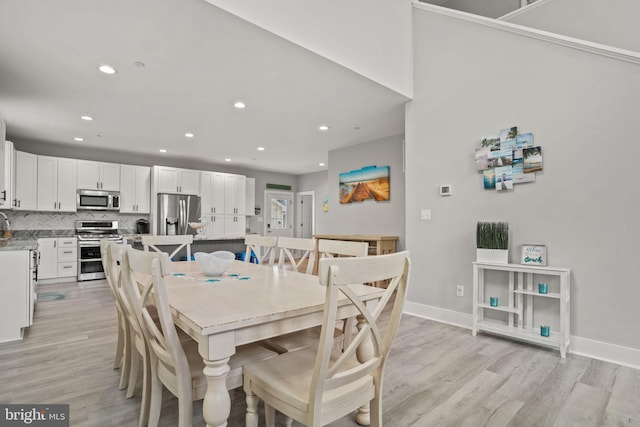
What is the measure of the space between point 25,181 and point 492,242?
7134 millimetres

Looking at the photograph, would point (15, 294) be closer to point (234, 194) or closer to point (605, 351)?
point (605, 351)

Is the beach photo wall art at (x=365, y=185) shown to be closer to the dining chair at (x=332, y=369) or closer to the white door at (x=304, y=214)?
the white door at (x=304, y=214)

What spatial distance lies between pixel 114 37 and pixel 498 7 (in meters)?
5.22

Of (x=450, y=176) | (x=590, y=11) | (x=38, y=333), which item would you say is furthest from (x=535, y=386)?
(x=38, y=333)

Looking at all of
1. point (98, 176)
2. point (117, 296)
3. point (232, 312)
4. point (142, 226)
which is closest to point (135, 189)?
point (98, 176)

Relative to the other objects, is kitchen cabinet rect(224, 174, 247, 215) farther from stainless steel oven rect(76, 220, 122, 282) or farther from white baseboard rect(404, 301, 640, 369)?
white baseboard rect(404, 301, 640, 369)

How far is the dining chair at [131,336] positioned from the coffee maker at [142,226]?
17.6 feet

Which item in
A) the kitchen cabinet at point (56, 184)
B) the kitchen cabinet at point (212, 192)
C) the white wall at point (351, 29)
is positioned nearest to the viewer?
the white wall at point (351, 29)

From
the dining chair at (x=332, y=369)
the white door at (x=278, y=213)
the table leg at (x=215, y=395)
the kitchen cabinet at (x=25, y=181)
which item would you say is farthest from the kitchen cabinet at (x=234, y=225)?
the table leg at (x=215, y=395)

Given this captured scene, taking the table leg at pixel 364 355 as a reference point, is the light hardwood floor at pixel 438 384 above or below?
below

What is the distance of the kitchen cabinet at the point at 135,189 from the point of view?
258 inches

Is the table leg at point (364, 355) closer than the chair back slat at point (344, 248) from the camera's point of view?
Yes

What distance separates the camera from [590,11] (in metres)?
3.25

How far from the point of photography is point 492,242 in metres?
3.04
